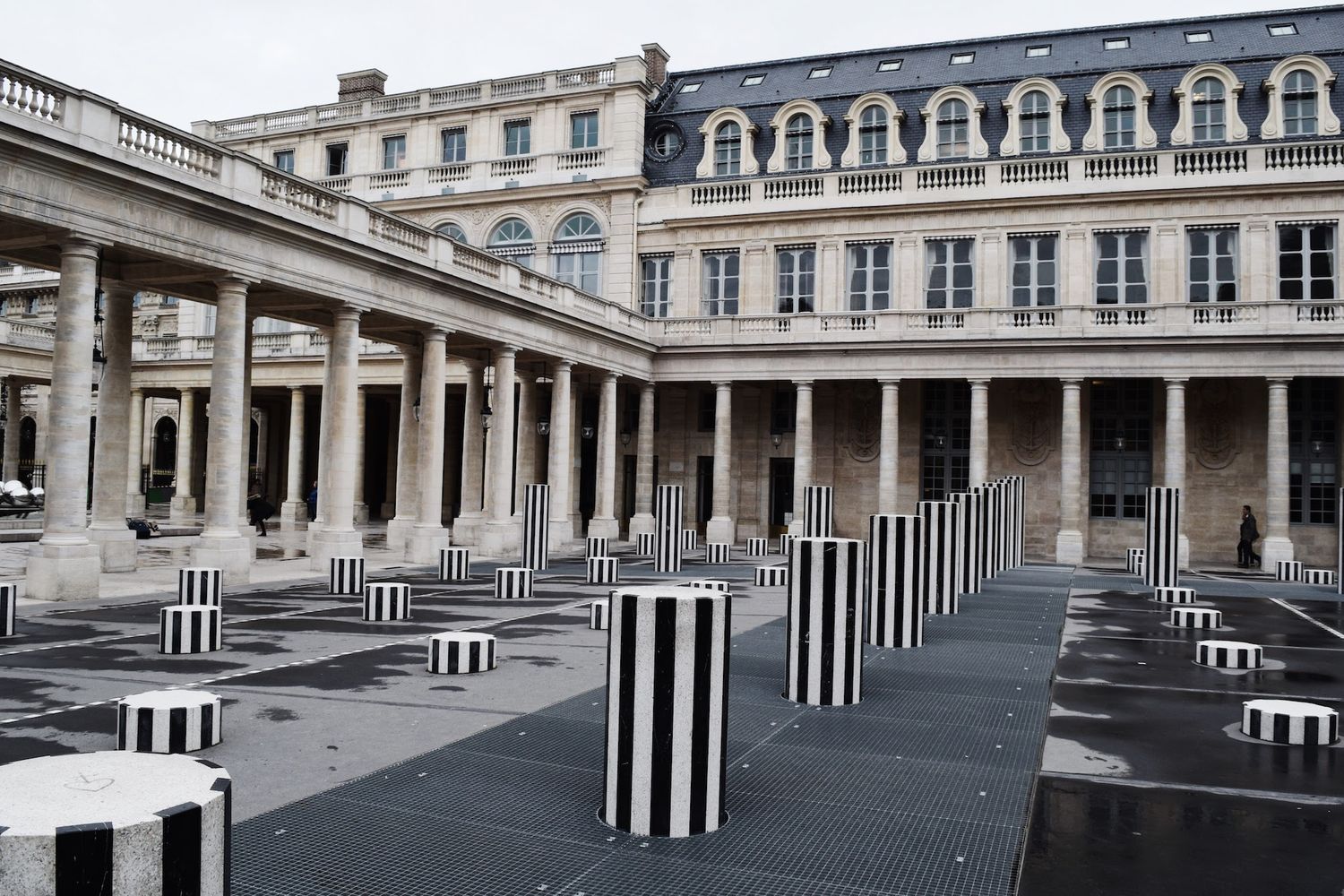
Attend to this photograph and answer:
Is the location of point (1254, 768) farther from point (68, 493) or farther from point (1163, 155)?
point (1163, 155)

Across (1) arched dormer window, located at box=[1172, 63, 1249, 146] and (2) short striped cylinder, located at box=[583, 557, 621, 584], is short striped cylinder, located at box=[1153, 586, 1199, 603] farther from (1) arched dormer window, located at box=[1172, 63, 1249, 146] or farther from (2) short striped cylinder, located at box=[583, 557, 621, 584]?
(1) arched dormer window, located at box=[1172, 63, 1249, 146]

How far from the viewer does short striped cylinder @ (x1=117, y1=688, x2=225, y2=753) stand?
7391 millimetres

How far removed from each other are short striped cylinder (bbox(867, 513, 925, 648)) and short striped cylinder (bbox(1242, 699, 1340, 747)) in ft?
16.4

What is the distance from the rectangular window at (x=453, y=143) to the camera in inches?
1625

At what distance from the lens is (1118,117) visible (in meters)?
34.9

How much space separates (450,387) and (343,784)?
1518 inches

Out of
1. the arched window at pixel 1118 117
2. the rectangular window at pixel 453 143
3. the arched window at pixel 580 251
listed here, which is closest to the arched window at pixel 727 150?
the arched window at pixel 580 251

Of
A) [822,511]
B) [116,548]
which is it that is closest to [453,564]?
[116,548]

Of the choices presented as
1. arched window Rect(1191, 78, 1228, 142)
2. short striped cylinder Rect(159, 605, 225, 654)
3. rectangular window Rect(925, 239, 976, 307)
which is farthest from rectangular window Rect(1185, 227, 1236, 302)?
short striped cylinder Rect(159, 605, 225, 654)

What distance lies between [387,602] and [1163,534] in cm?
1639

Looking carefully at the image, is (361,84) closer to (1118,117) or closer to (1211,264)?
(1118,117)

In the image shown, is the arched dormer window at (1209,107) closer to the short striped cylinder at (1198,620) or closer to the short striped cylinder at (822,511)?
the short striped cylinder at (822,511)

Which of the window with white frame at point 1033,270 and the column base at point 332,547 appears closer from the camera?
the column base at point 332,547

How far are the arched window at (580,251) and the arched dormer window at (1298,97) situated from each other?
76.0ft
